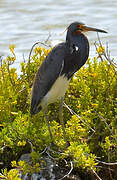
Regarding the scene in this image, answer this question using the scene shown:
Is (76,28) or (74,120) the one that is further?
(76,28)

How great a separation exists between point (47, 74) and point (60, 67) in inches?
6.4

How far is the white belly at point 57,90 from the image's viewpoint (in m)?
4.65

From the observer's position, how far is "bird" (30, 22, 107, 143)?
4.62 meters

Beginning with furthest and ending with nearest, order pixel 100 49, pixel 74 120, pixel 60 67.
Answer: pixel 100 49 < pixel 60 67 < pixel 74 120

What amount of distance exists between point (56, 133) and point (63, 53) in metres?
0.78

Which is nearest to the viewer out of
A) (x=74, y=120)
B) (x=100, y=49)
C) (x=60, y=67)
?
(x=74, y=120)

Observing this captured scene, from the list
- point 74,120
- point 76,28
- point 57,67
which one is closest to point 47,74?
point 57,67

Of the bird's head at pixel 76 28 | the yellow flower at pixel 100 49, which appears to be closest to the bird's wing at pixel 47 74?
the bird's head at pixel 76 28

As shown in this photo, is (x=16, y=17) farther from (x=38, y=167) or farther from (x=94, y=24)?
(x=38, y=167)

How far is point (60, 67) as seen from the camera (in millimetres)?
4605

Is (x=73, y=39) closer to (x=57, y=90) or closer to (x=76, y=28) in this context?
(x=76, y=28)

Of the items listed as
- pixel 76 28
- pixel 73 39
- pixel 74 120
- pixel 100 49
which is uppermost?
pixel 76 28

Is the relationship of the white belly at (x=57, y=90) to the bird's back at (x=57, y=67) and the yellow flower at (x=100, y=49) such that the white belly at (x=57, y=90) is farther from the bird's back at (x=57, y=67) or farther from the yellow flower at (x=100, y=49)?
the yellow flower at (x=100, y=49)

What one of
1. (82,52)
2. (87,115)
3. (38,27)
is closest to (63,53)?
(82,52)
